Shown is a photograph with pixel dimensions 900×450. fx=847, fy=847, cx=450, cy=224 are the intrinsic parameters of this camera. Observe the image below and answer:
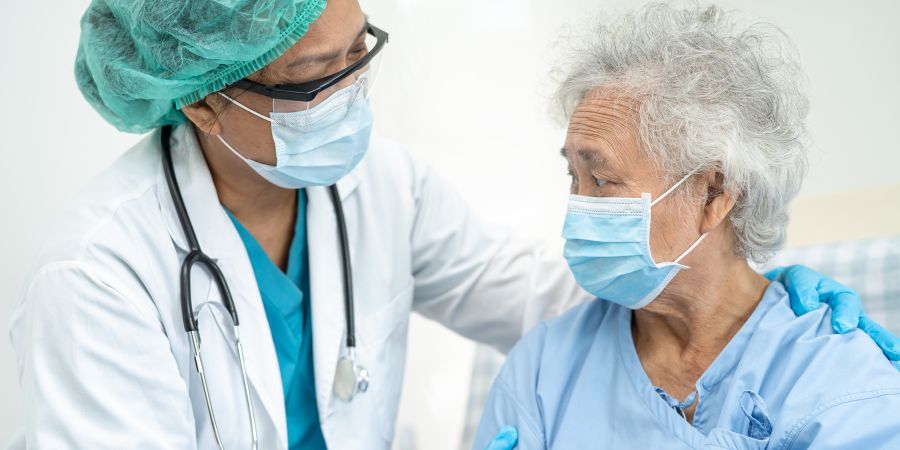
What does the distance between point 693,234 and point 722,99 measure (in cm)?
21

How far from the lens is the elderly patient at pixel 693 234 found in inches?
49.8

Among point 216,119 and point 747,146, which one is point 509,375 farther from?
point 216,119

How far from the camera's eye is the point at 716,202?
1.34 metres

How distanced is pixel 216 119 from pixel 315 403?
57 centimetres

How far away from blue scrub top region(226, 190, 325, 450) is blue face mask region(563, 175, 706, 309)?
55cm

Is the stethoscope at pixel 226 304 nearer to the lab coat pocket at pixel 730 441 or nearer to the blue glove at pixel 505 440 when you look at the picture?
the blue glove at pixel 505 440

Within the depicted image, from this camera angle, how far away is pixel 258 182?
156cm

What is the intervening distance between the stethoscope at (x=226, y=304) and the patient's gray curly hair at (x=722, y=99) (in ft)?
1.90

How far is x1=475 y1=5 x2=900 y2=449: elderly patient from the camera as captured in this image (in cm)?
126

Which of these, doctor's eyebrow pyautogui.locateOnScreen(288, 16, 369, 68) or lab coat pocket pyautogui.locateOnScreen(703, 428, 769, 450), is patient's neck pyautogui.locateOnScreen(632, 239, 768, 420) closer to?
lab coat pocket pyautogui.locateOnScreen(703, 428, 769, 450)

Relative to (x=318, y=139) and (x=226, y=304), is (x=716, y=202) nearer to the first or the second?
(x=318, y=139)

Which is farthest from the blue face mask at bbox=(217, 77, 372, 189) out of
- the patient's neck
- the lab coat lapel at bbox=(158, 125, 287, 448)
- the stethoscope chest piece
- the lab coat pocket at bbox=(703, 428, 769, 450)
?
the lab coat pocket at bbox=(703, 428, 769, 450)

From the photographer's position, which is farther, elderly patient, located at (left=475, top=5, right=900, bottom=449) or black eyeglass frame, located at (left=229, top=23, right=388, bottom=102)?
black eyeglass frame, located at (left=229, top=23, right=388, bottom=102)

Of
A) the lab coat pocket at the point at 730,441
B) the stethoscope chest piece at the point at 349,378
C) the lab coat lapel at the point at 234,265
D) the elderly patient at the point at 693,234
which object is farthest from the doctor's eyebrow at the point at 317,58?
the lab coat pocket at the point at 730,441
